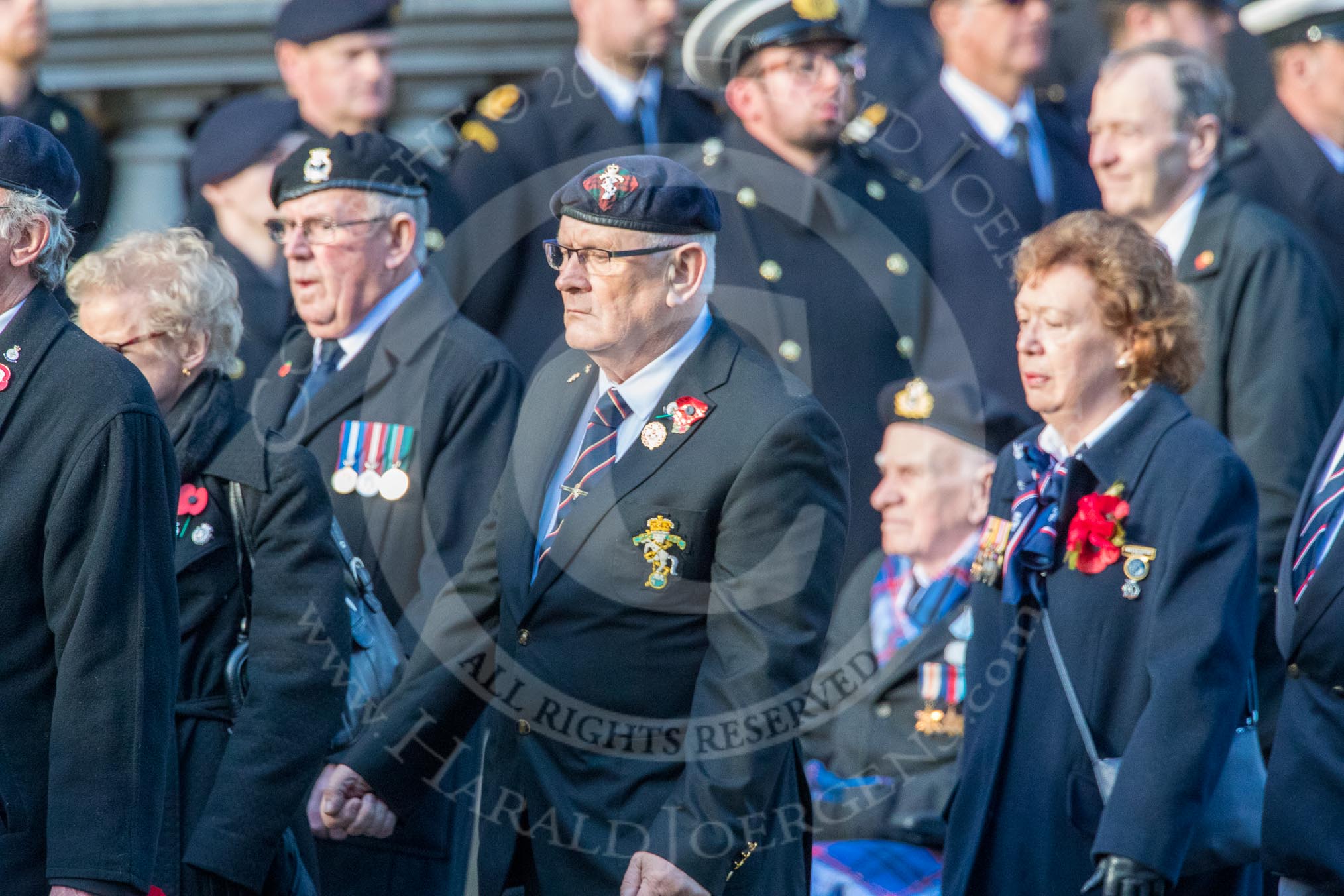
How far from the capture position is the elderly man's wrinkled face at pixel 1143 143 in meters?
6.12

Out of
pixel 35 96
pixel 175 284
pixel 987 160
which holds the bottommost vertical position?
pixel 175 284

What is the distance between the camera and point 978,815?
4422mm

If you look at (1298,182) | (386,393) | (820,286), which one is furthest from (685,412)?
(1298,182)

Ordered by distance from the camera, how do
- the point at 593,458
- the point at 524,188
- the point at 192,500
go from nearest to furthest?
the point at 593,458 < the point at 192,500 < the point at 524,188

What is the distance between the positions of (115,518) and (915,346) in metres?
3.63

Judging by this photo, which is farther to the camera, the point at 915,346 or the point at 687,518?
the point at 915,346

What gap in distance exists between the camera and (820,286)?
6.31m

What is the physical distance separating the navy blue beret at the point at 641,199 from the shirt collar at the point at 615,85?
2849 millimetres

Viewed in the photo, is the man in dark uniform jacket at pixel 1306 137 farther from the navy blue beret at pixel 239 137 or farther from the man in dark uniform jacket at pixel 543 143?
the navy blue beret at pixel 239 137

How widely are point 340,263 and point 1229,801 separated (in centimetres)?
277

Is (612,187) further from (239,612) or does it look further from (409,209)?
(409,209)

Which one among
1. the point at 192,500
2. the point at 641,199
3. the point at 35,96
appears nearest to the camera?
the point at 641,199

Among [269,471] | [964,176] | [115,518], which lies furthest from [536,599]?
[964,176]

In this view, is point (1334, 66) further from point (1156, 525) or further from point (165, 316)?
point (165, 316)
